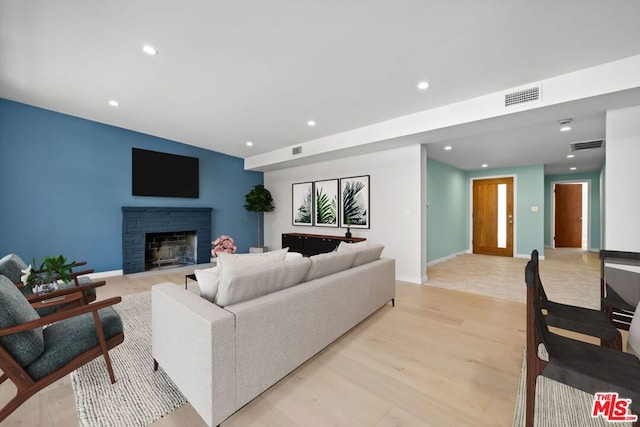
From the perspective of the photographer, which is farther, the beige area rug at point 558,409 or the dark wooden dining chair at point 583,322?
the dark wooden dining chair at point 583,322

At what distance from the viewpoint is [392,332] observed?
254 centimetres

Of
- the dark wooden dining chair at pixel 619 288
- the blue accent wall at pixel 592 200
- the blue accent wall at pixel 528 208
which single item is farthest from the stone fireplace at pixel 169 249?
the blue accent wall at pixel 592 200

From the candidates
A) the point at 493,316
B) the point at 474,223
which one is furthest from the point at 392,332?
the point at 474,223

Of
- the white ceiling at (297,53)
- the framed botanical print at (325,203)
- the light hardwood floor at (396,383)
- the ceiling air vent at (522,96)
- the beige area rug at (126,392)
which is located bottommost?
the light hardwood floor at (396,383)

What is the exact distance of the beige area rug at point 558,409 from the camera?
144cm

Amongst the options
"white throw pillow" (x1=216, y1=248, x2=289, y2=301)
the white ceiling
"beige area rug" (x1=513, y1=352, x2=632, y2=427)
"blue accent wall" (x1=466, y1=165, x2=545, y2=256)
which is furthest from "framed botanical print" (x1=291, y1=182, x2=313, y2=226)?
"blue accent wall" (x1=466, y1=165, x2=545, y2=256)

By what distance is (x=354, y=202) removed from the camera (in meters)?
5.27

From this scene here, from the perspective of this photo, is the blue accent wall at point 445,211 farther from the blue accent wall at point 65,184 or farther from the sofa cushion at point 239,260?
the blue accent wall at point 65,184

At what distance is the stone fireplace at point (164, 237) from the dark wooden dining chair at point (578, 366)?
5698mm

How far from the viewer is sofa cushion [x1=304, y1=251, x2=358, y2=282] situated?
217 cm

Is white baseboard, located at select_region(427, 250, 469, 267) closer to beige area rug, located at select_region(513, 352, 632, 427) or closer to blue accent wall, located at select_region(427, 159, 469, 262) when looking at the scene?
blue accent wall, located at select_region(427, 159, 469, 262)

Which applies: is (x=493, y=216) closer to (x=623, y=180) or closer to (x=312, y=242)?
(x=623, y=180)

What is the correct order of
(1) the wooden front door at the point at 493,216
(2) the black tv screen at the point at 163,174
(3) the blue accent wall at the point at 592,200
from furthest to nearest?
(3) the blue accent wall at the point at 592,200 < (1) the wooden front door at the point at 493,216 < (2) the black tv screen at the point at 163,174

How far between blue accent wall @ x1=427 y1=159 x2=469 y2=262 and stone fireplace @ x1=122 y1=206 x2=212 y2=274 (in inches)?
201
